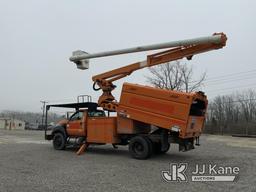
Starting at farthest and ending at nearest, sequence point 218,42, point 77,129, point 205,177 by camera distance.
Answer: point 77,129 → point 218,42 → point 205,177

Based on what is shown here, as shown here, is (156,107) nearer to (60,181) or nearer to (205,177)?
(205,177)

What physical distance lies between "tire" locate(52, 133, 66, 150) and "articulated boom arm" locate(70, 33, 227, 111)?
2.90 metres

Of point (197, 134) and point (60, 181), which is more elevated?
point (197, 134)

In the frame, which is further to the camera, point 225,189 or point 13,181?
point 13,181

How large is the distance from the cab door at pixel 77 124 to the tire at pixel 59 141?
47 cm

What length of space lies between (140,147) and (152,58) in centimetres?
366

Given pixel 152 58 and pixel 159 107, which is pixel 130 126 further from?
pixel 152 58

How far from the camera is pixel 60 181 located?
9094 millimetres

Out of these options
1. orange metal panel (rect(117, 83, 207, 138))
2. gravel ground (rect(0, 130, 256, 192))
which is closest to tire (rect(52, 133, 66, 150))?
gravel ground (rect(0, 130, 256, 192))

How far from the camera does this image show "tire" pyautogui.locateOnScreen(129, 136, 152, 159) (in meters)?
13.7

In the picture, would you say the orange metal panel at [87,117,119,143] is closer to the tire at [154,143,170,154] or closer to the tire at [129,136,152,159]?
the tire at [129,136,152,159]

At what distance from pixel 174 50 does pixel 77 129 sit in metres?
5.93

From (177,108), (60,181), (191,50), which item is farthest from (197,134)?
(60,181)

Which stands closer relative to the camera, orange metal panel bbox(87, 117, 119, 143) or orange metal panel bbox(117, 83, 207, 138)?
orange metal panel bbox(117, 83, 207, 138)
